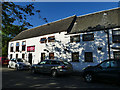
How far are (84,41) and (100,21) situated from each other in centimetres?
371

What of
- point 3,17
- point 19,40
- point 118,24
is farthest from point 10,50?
point 118,24

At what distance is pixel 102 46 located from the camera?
12.4 m

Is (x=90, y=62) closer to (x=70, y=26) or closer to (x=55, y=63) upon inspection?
(x=55, y=63)

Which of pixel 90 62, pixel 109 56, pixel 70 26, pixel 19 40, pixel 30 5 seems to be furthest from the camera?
pixel 19 40

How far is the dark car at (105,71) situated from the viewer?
6.33 m

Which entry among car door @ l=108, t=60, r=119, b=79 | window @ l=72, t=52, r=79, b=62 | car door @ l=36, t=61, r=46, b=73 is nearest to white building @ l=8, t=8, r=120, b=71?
window @ l=72, t=52, r=79, b=62

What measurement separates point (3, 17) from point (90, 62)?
10692 mm

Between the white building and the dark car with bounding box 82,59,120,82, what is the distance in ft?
17.5

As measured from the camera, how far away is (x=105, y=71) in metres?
6.78

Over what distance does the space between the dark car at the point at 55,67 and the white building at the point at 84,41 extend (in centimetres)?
444

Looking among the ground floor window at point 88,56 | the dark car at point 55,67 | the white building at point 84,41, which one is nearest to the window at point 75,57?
the white building at point 84,41

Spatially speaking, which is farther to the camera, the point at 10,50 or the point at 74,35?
the point at 10,50

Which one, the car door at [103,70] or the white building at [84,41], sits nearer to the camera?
the car door at [103,70]

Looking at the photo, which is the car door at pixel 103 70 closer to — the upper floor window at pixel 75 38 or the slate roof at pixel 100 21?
the slate roof at pixel 100 21
